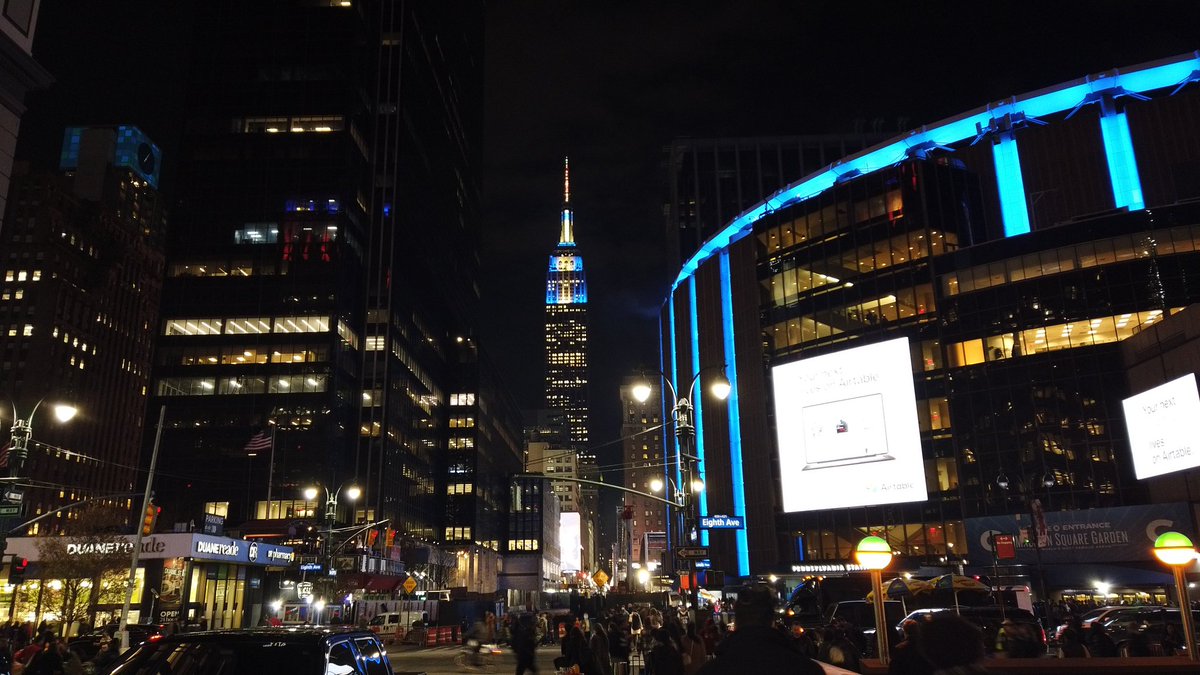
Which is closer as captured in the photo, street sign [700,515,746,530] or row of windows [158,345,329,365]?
street sign [700,515,746,530]

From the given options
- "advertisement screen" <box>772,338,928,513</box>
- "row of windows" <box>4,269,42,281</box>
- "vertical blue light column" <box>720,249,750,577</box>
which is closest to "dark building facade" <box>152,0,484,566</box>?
"vertical blue light column" <box>720,249,750,577</box>

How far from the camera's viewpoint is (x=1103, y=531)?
43.8 meters

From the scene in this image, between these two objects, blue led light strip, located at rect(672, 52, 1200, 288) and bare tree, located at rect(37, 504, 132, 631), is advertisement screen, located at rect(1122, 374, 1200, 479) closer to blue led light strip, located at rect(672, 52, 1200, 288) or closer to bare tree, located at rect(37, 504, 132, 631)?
blue led light strip, located at rect(672, 52, 1200, 288)

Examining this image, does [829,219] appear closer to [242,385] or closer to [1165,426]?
[1165,426]

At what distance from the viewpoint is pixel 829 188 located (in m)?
67.1

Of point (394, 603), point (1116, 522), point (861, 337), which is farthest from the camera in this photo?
point (861, 337)

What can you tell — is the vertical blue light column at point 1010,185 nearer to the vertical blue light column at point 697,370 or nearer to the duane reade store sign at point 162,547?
the vertical blue light column at point 697,370

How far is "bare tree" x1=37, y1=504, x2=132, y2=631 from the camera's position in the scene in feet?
144

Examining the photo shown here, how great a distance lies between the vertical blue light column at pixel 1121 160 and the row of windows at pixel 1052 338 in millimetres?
11768

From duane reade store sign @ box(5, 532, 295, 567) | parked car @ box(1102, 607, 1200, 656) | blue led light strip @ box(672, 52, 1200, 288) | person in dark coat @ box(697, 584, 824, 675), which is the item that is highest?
blue led light strip @ box(672, 52, 1200, 288)

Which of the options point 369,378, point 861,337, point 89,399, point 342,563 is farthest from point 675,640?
point 89,399

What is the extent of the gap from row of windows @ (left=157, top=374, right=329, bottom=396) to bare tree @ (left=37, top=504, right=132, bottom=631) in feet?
132

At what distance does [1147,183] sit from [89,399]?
535ft

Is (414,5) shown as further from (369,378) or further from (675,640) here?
(675,640)
